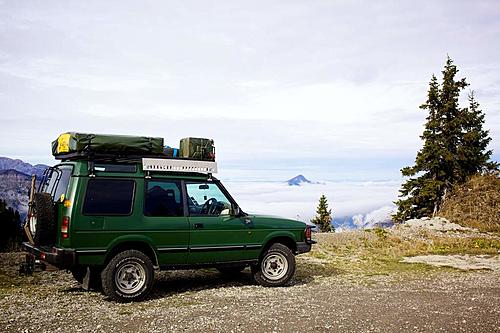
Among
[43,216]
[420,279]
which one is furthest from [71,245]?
[420,279]

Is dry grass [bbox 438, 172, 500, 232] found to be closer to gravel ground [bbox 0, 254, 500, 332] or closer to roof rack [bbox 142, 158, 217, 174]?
gravel ground [bbox 0, 254, 500, 332]

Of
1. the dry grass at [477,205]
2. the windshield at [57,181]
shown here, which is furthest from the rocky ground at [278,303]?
the dry grass at [477,205]

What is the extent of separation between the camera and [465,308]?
24.6ft

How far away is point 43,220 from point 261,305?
3728 millimetres

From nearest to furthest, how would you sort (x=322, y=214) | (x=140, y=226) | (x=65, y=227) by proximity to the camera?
(x=65, y=227) < (x=140, y=226) < (x=322, y=214)

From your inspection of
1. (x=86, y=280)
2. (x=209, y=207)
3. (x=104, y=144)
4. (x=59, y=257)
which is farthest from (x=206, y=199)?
(x=59, y=257)

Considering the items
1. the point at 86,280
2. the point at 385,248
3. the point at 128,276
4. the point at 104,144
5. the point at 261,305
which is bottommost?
the point at 261,305

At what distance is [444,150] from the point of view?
29625mm

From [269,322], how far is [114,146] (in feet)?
12.5

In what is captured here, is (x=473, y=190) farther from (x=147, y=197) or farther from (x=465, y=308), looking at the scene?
(x=147, y=197)

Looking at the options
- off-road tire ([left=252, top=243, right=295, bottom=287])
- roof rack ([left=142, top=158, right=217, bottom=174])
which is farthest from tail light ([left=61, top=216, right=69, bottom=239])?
off-road tire ([left=252, top=243, right=295, bottom=287])

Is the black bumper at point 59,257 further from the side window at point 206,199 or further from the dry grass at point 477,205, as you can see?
the dry grass at point 477,205

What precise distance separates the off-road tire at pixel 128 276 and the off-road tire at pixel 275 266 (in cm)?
235

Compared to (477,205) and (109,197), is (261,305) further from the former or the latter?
(477,205)
